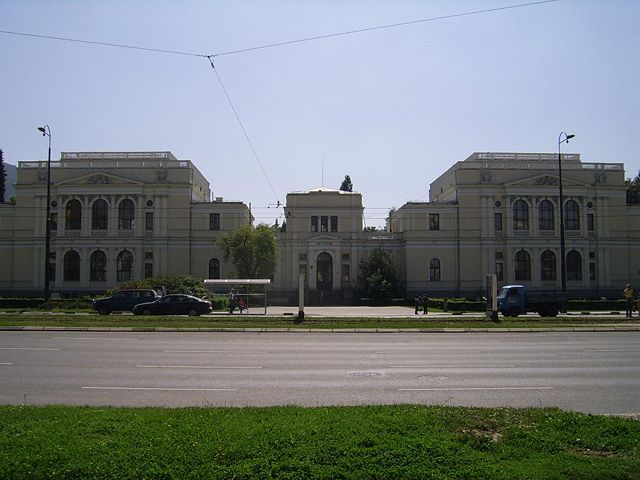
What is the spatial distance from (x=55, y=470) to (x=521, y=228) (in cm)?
7272

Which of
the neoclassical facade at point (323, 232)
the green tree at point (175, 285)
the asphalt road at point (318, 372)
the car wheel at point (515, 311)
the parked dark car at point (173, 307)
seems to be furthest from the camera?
the neoclassical facade at point (323, 232)

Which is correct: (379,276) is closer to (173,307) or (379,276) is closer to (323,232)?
(323,232)

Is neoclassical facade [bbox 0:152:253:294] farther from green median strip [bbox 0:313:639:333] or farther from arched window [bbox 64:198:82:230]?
green median strip [bbox 0:313:639:333]

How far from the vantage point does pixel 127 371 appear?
1445 cm

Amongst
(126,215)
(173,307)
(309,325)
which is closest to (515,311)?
(309,325)

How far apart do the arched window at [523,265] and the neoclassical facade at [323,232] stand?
6.7 inches

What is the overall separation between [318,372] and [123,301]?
3058 centimetres

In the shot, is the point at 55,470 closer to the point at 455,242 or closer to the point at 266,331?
the point at 266,331

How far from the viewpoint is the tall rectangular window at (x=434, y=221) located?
7356cm

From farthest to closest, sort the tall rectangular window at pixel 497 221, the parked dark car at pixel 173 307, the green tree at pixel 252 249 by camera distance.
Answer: the tall rectangular window at pixel 497 221
the green tree at pixel 252 249
the parked dark car at pixel 173 307

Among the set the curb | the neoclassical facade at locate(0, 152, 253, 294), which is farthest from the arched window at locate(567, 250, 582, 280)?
the curb

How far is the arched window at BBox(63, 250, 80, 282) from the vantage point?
234 feet

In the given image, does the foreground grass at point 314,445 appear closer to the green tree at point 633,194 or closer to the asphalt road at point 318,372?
the asphalt road at point 318,372

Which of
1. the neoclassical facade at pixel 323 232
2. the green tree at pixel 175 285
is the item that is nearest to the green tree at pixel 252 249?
the neoclassical facade at pixel 323 232
